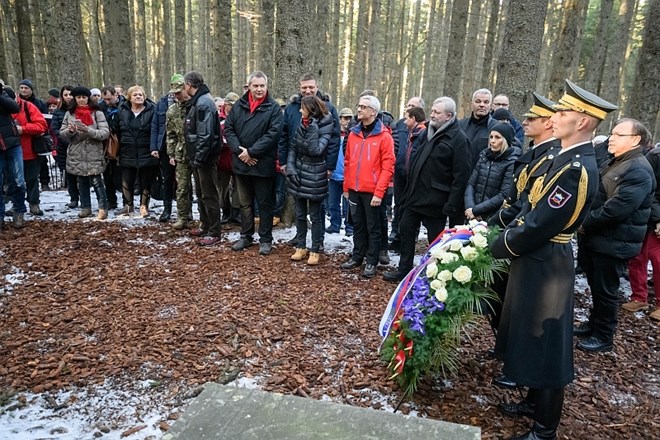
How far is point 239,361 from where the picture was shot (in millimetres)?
3943

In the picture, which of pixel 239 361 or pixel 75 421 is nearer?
pixel 75 421

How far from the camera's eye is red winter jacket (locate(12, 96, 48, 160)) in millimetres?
7438

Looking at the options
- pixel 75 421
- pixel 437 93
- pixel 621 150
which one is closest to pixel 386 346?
pixel 75 421

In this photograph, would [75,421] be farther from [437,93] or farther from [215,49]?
[437,93]

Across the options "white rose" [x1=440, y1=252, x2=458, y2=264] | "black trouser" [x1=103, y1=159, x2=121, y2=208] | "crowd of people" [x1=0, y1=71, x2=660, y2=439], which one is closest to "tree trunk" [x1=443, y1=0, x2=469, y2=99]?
"crowd of people" [x1=0, y1=71, x2=660, y2=439]

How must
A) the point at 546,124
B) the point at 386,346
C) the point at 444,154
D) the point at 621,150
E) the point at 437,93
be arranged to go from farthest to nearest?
the point at 437,93 < the point at 444,154 < the point at 621,150 < the point at 546,124 < the point at 386,346

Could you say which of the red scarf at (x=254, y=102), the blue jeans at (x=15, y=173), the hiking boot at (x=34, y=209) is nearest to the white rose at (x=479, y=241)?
the red scarf at (x=254, y=102)

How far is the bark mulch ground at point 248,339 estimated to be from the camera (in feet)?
11.6

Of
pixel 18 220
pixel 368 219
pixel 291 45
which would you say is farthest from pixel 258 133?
pixel 18 220

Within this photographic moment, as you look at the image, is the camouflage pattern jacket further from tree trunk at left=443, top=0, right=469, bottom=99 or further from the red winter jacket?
tree trunk at left=443, top=0, right=469, bottom=99

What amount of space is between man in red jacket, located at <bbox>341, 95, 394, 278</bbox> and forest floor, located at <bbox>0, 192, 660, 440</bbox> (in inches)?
27.4

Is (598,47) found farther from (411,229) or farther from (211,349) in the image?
(211,349)

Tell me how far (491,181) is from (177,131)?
488 cm

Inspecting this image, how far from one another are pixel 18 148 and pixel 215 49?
310 inches
